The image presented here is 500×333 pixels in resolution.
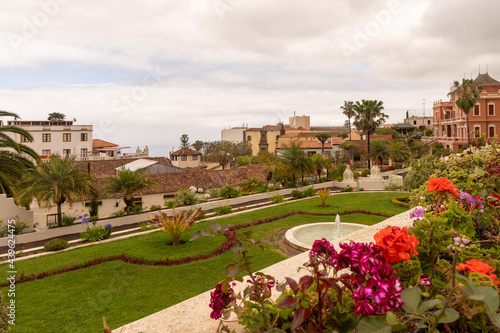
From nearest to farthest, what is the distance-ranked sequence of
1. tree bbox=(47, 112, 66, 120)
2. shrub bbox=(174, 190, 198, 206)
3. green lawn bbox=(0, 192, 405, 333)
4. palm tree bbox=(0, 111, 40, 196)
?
green lawn bbox=(0, 192, 405, 333), palm tree bbox=(0, 111, 40, 196), shrub bbox=(174, 190, 198, 206), tree bbox=(47, 112, 66, 120)

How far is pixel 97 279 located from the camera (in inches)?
346

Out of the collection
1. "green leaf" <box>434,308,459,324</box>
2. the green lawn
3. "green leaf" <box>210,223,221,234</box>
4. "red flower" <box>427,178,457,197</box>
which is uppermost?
"red flower" <box>427,178,457,197</box>

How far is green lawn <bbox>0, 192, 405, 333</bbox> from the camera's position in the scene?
21.7 ft

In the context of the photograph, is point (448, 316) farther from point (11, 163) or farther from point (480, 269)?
point (11, 163)

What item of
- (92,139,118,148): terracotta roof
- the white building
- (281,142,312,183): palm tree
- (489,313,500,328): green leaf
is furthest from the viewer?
(92,139,118,148): terracotta roof

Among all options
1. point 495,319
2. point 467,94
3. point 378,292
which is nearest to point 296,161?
point 378,292

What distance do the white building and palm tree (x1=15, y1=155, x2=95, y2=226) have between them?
108 ft

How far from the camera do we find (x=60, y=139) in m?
44.8

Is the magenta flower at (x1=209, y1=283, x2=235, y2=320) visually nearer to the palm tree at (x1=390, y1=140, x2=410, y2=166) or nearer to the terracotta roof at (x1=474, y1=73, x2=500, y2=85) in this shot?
the palm tree at (x1=390, y1=140, x2=410, y2=166)

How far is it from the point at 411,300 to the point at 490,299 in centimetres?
32

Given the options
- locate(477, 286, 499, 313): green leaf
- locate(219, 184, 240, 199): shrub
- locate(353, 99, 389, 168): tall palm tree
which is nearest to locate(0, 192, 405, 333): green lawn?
locate(477, 286, 499, 313): green leaf

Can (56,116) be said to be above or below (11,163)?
above

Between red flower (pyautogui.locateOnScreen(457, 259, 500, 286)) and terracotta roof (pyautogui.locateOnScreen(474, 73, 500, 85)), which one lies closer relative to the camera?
red flower (pyautogui.locateOnScreen(457, 259, 500, 286))

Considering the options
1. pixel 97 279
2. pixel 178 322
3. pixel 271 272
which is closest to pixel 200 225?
pixel 97 279
